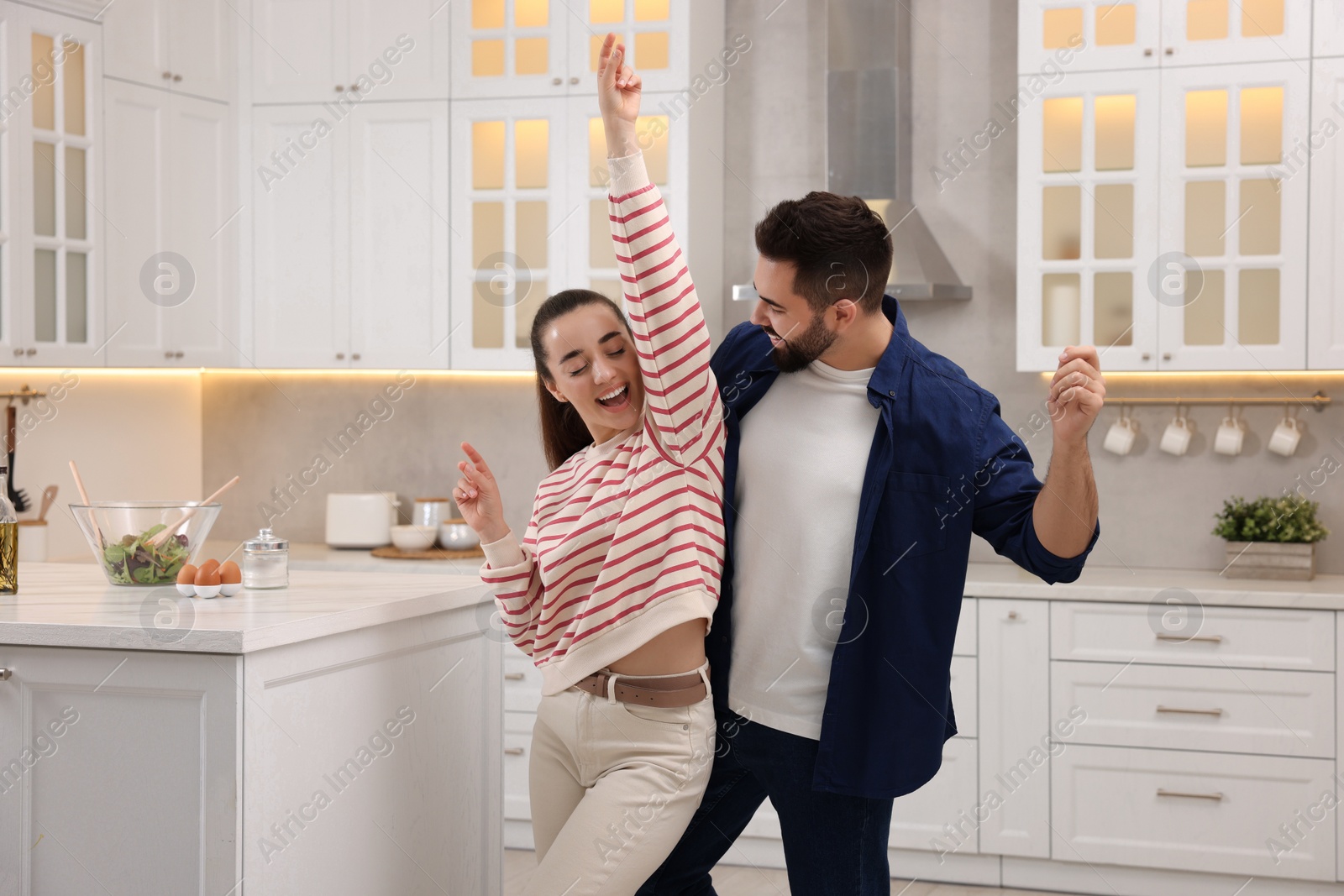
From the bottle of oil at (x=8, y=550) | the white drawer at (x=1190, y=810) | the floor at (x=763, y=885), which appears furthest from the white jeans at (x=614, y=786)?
the white drawer at (x=1190, y=810)

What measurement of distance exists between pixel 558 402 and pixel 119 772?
31.1 inches

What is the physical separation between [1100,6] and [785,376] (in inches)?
84.9

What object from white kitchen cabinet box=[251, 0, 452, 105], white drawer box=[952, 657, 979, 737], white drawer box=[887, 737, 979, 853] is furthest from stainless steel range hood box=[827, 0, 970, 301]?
white drawer box=[887, 737, 979, 853]

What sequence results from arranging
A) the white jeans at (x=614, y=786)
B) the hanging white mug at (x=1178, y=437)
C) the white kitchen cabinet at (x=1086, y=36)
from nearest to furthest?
the white jeans at (x=614, y=786), the white kitchen cabinet at (x=1086, y=36), the hanging white mug at (x=1178, y=437)

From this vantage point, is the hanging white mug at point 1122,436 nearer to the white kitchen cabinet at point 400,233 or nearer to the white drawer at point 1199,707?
the white drawer at point 1199,707

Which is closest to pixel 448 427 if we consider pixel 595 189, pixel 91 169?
pixel 595 189

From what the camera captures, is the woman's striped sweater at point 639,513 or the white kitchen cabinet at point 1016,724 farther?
the white kitchen cabinet at point 1016,724

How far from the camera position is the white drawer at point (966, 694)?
318 centimetres

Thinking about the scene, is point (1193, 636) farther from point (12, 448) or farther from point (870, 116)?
point (12, 448)

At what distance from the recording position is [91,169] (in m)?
3.50

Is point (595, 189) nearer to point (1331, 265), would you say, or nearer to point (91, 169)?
point (91, 169)

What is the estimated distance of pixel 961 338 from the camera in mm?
3680

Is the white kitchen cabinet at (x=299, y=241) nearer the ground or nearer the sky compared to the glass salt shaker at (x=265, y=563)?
nearer the sky

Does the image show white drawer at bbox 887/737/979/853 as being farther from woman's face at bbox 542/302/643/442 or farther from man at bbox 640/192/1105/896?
woman's face at bbox 542/302/643/442
